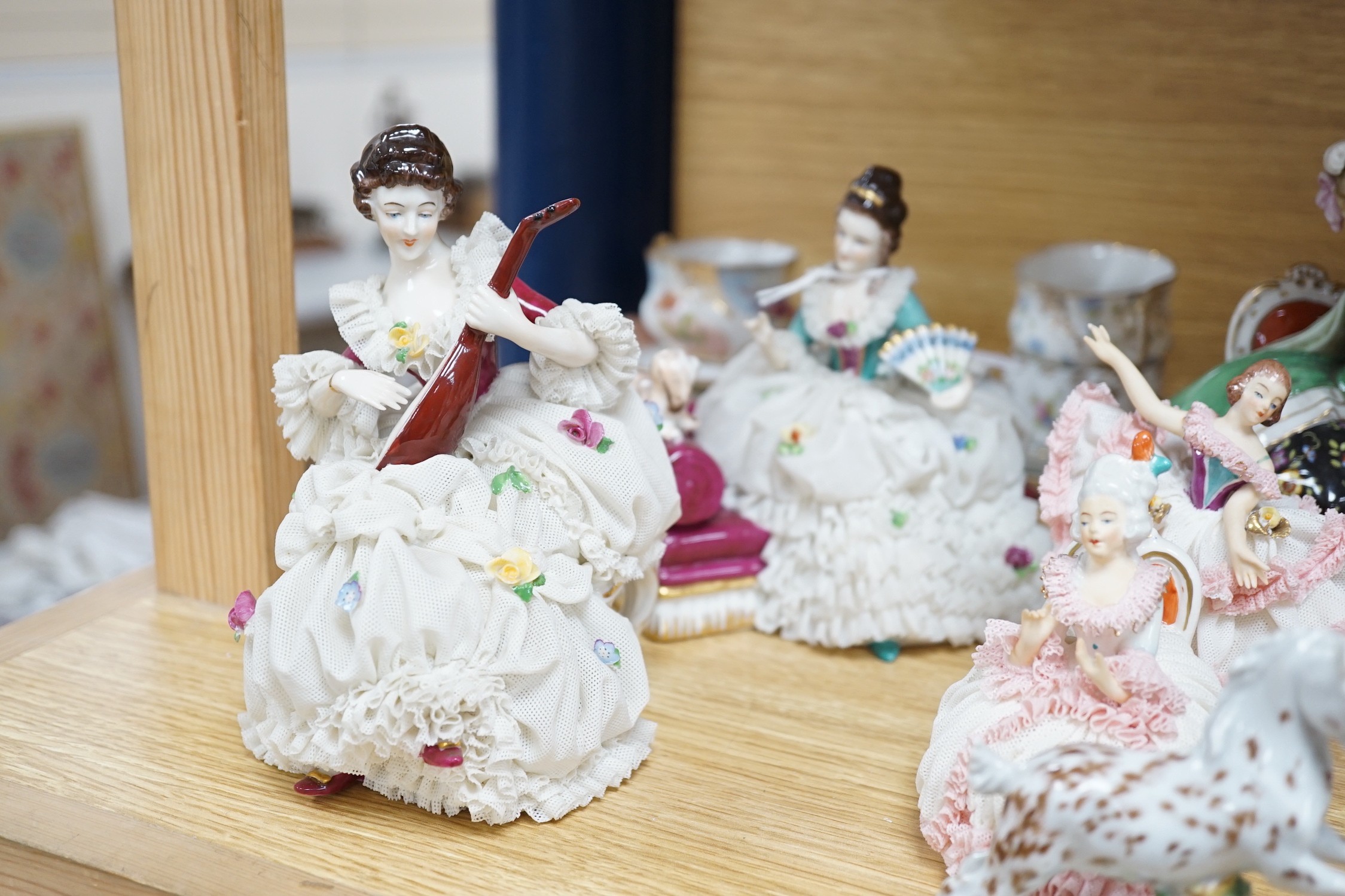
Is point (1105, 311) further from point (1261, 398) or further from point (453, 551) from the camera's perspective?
point (453, 551)

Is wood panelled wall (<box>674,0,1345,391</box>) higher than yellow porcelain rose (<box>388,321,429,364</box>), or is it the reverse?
wood panelled wall (<box>674,0,1345,391</box>)

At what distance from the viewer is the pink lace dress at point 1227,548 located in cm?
167

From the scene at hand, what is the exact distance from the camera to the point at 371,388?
1.59 meters

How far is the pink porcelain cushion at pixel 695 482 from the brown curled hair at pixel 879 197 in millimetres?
473

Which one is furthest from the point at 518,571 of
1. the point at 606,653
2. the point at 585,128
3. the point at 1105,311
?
the point at 585,128

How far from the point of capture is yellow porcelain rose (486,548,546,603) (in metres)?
1.54

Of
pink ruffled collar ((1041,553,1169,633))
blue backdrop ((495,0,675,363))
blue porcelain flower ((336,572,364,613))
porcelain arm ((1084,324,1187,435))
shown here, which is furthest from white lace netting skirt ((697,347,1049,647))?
blue backdrop ((495,0,675,363))

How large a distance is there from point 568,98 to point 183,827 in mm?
1838

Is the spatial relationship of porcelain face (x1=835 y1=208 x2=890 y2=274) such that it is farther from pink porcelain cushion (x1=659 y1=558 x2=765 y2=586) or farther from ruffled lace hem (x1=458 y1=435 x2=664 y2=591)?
ruffled lace hem (x1=458 y1=435 x2=664 y2=591)

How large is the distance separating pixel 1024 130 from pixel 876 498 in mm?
1088

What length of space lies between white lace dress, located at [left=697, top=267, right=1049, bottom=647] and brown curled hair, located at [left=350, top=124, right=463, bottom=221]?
734 mm

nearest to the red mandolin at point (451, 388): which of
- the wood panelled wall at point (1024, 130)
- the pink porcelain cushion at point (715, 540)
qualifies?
the pink porcelain cushion at point (715, 540)

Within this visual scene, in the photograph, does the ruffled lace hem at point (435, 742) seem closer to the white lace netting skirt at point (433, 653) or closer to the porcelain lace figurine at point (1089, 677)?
the white lace netting skirt at point (433, 653)

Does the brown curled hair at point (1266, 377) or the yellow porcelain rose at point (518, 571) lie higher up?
the brown curled hair at point (1266, 377)
